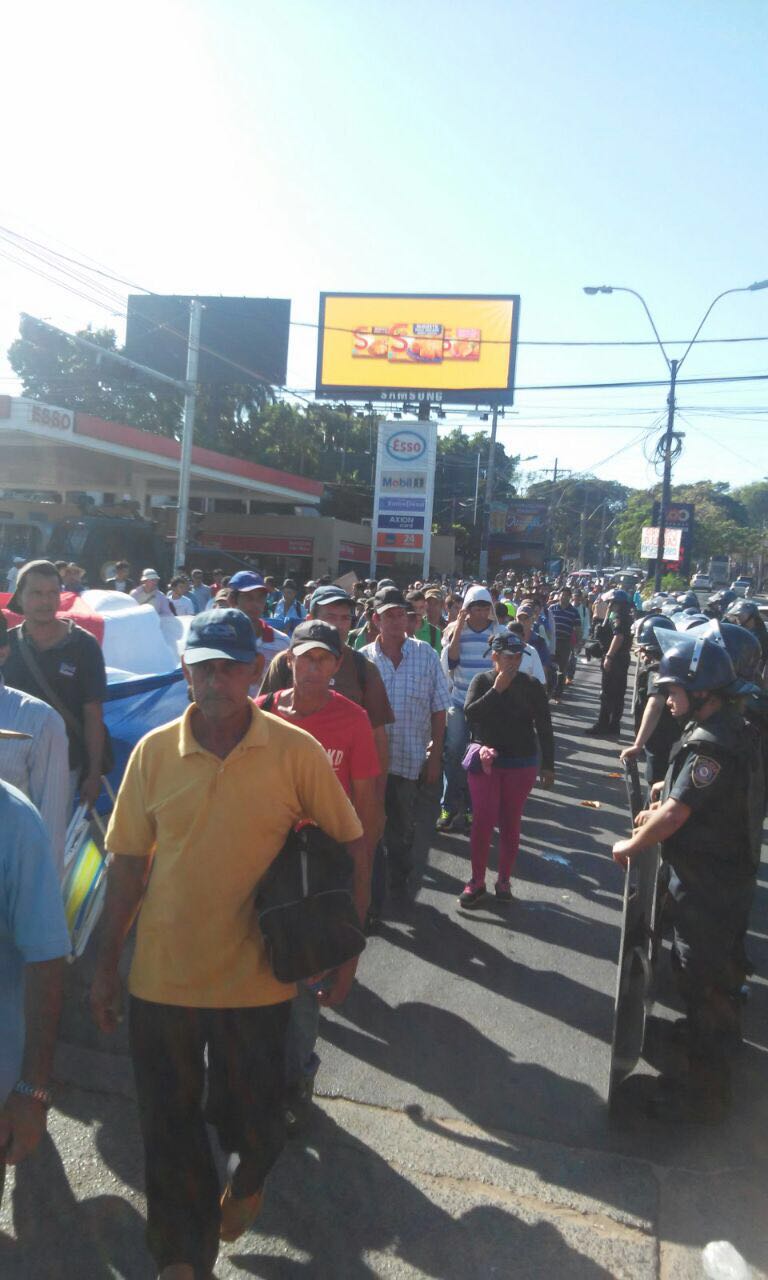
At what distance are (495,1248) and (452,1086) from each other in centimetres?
99

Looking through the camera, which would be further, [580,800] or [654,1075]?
[580,800]

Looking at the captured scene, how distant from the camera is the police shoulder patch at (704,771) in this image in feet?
12.4

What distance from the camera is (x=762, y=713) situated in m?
5.96

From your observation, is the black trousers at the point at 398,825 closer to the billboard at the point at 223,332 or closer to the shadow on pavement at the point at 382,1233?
the shadow on pavement at the point at 382,1233

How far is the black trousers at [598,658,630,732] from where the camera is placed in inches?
511

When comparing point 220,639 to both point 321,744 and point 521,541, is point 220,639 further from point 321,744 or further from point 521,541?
point 521,541

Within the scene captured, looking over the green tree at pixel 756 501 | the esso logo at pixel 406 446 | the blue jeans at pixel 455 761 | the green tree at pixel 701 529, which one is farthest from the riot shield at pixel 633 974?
the green tree at pixel 756 501

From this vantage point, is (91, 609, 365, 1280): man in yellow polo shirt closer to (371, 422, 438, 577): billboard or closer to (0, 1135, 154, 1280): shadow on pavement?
(0, 1135, 154, 1280): shadow on pavement

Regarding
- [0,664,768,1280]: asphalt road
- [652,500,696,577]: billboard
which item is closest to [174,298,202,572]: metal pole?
[0,664,768,1280]: asphalt road

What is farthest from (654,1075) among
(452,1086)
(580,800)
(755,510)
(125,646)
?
(755,510)

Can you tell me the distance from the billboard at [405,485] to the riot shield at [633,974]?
102 feet

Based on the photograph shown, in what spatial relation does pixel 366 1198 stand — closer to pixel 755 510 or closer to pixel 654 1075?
pixel 654 1075

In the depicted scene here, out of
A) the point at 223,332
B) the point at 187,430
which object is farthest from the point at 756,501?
the point at 187,430

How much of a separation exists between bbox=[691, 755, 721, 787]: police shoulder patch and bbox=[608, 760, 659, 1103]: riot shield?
1.30ft
